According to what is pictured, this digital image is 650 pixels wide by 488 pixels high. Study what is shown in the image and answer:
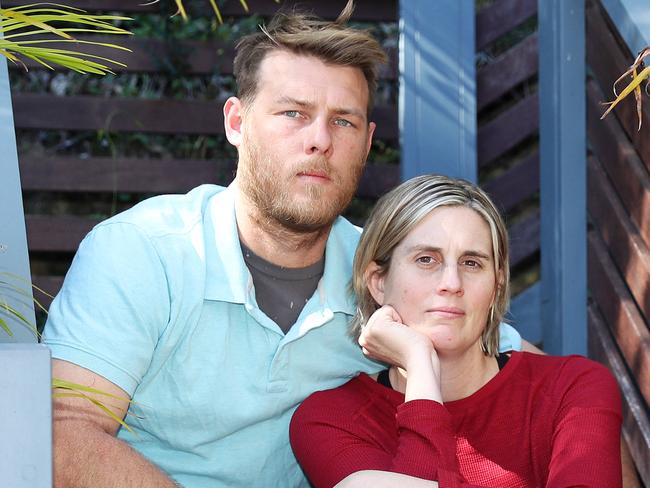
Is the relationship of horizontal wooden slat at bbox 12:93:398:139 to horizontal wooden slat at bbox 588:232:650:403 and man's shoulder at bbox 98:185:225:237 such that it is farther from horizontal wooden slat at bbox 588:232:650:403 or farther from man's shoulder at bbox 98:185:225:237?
man's shoulder at bbox 98:185:225:237

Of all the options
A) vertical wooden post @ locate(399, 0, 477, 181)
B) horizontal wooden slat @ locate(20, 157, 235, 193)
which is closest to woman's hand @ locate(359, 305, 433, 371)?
vertical wooden post @ locate(399, 0, 477, 181)

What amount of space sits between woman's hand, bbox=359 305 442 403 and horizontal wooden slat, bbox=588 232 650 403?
2.43 feet

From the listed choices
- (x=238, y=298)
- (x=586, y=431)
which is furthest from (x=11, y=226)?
(x=586, y=431)

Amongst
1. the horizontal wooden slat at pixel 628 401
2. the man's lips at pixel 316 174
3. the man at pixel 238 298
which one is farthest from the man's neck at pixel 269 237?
the horizontal wooden slat at pixel 628 401

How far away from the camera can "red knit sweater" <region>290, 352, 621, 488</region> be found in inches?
80.4

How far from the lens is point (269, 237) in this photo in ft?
8.23

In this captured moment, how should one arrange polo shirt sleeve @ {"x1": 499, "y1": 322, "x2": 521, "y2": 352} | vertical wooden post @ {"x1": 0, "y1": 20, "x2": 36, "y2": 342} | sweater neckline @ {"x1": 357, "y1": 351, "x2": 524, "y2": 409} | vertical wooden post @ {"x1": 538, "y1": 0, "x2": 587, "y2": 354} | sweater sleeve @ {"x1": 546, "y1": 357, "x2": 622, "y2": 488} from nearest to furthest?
vertical wooden post @ {"x1": 0, "y1": 20, "x2": 36, "y2": 342} < sweater sleeve @ {"x1": 546, "y1": 357, "x2": 622, "y2": 488} < sweater neckline @ {"x1": 357, "y1": 351, "x2": 524, "y2": 409} < polo shirt sleeve @ {"x1": 499, "y1": 322, "x2": 521, "y2": 352} < vertical wooden post @ {"x1": 538, "y1": 0, "x2": 587, "y2": 354}

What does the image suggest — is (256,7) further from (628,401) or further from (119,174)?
(628,401)

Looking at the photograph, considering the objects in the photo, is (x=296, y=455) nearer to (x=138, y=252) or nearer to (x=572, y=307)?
(x=138, y=252)

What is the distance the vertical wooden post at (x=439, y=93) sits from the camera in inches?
139

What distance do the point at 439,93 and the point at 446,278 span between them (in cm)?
147

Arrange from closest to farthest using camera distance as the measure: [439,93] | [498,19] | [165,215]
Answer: [165,215], [439,93], [498,19]

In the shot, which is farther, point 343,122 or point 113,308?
point 343,122

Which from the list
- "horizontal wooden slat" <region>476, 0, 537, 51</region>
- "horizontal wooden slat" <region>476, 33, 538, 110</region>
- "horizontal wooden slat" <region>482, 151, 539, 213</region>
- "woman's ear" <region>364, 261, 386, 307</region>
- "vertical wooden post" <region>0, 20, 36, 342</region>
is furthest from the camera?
"horizontal wooden slat" <region>482, 151, 539, 213</region>
